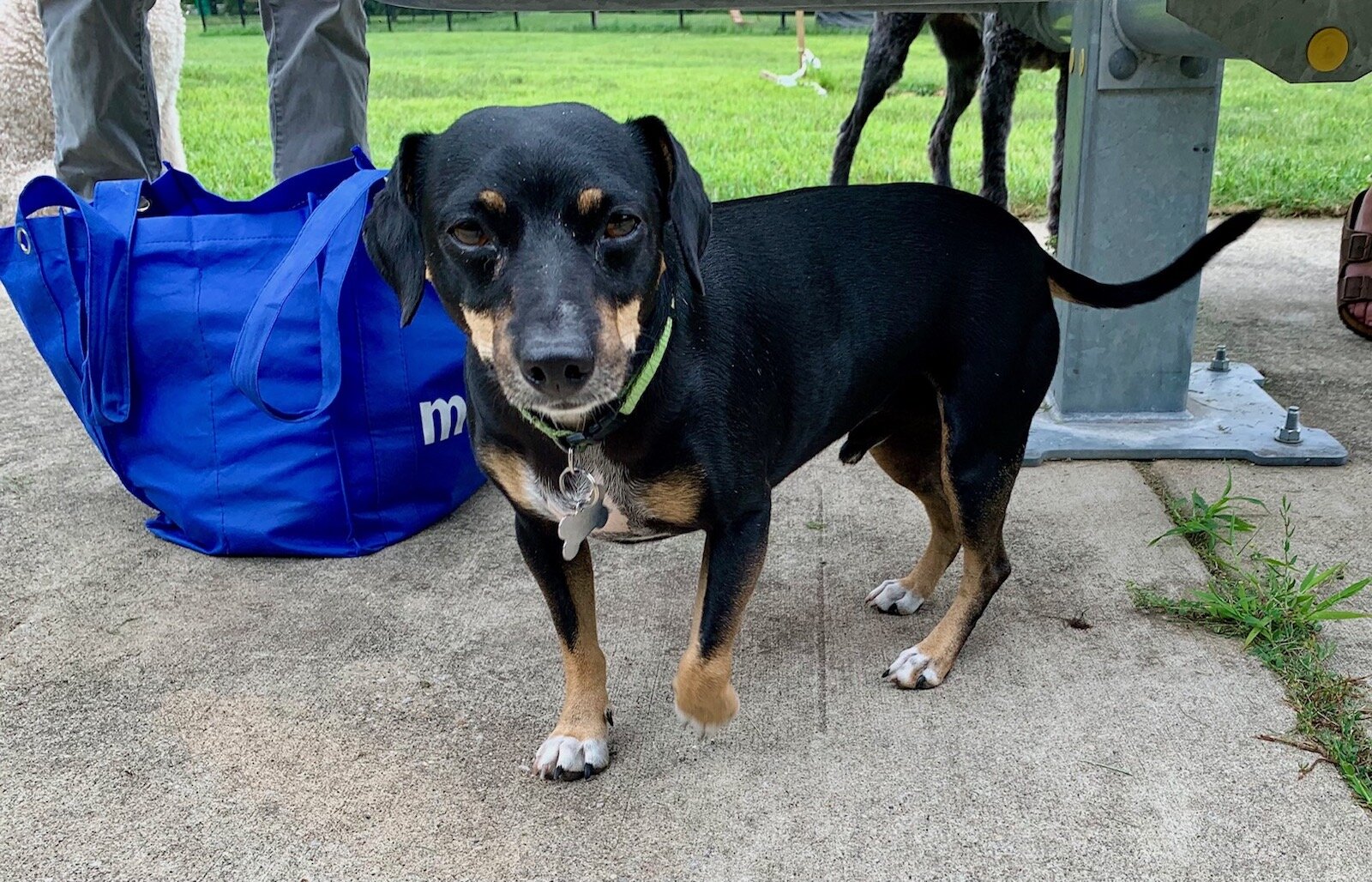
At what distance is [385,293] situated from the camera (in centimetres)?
288

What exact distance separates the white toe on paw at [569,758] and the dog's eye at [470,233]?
917mm

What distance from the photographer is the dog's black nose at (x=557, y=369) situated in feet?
5.33

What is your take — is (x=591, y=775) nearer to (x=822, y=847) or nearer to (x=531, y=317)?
(x=822, y=847)

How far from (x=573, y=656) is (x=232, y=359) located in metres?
1.25

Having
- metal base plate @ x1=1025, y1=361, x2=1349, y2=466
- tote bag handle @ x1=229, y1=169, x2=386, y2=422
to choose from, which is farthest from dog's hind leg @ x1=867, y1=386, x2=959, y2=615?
tote bag handle @ x1=229, y1=169, x2=386, y2=422

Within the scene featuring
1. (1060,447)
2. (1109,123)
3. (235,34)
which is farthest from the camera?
(235,34)

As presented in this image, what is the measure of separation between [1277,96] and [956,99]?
285 inches

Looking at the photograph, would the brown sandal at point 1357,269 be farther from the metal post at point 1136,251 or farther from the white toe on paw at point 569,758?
the white toe on paw at point 569,758

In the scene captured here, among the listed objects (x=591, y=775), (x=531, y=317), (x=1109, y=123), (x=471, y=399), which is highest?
(x=1109, y=123)

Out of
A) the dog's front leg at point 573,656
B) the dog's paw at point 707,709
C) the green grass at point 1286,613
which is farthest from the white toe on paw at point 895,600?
the dog's front leg at point 573,656

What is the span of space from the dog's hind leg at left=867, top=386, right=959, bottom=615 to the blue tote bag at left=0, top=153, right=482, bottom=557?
1205mm

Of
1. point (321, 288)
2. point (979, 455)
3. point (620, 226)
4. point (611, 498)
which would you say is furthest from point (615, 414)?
point (321, 288)

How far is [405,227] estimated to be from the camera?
192 cm

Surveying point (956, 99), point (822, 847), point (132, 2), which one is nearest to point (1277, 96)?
point (956, 99)
